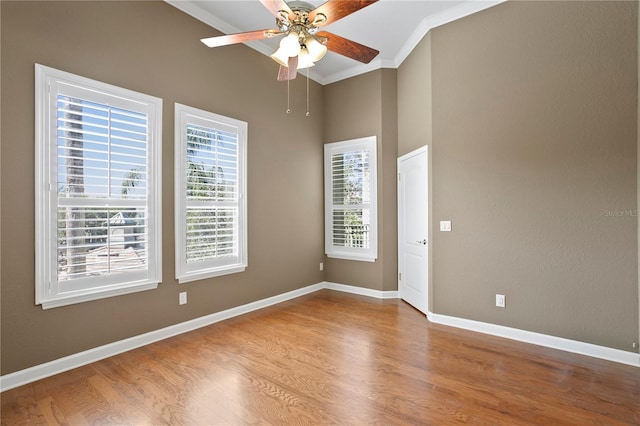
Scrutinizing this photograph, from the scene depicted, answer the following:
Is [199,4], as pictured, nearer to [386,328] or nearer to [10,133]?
[10,133]

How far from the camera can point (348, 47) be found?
2.54 m

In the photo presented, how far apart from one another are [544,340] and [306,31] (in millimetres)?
3397

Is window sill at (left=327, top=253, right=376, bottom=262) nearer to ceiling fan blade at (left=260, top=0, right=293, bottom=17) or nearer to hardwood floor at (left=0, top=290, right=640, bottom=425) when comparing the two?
hardwood floor at (left=0, top=290, right=640, bottom=425)

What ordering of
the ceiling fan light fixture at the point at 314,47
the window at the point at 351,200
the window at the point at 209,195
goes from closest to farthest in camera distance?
1. the ceiling fan light fixture at the point at 314,47
2. the window at the point at 209,195
3. the window at the point at 351,200

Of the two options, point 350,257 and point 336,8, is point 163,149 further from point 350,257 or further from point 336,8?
point 350,257

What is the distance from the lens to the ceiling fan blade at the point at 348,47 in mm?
2424

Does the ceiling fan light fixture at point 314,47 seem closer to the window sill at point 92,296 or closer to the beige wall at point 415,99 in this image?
the beige wall at point 415,99

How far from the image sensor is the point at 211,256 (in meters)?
3.70

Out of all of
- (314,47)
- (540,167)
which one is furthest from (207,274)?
(540,167)

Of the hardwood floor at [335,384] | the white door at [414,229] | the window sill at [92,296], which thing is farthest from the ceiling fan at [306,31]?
the hardwood floor at [335,384]

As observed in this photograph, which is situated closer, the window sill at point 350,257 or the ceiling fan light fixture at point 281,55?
the ceiling fan light fixture at point 281,55

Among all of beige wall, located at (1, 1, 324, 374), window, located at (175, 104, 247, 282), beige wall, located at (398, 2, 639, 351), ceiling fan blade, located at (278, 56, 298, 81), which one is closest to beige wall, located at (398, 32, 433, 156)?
beige wall, located at (398, 2, 639, 351)

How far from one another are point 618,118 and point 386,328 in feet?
9.33

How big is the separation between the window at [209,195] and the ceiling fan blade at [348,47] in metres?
Answer: 1.75
